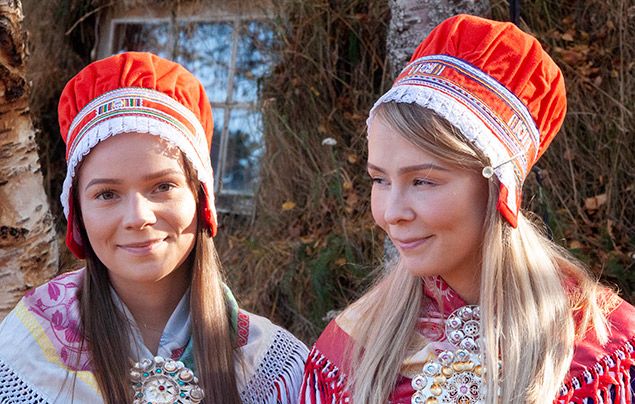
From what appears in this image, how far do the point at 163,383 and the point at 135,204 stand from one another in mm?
513

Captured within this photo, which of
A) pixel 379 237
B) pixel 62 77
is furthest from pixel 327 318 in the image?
Answer: pixel 62 77

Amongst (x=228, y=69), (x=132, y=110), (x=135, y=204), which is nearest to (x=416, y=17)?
(x=132, y=110)

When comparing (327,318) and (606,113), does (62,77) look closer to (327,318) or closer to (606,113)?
(327,318)

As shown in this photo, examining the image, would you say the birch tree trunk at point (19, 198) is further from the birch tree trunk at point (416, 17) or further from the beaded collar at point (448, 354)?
the beaded collar at point (448, 354)

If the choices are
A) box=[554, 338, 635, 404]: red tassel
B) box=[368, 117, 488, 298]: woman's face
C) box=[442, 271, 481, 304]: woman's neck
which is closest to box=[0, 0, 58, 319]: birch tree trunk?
box=[368, 117, 488, 298]: woman's face

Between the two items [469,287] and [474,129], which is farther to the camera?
[469,287]

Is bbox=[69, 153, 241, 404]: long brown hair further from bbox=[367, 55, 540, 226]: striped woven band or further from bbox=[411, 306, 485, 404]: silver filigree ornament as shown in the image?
bbox=[367, 55, 540, 226]: striped woven band

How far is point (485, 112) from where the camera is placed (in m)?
2.02

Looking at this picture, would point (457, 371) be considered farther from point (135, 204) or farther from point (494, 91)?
point (135, 204)

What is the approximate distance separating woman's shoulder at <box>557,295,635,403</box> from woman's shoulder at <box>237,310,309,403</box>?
87 cm

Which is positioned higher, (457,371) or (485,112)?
(485,112)

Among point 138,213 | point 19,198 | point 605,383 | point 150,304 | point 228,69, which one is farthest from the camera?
point 228,69

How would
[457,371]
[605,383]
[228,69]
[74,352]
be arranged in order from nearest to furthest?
[605,383]
[457,371]
[74,352]
[228,69]

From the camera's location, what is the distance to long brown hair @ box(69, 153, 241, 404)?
2.36 metres
